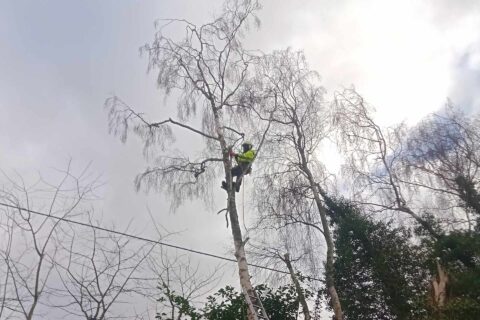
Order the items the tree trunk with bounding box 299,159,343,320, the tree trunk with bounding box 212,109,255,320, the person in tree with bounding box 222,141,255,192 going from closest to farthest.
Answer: the tree trunk with bounding box 212,109,255,320
the person in tree with bounding box 222,141,255,192
the tree trunk with bounding box 299,159,343,320

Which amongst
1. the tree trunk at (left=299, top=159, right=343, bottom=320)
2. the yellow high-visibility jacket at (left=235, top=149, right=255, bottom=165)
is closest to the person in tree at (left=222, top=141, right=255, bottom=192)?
the yellow high-visibility jacket at (left=235, top=149, right=255, bottom=165)

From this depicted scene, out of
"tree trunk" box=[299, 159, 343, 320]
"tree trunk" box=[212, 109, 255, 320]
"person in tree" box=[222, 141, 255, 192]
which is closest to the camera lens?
"tree trunk" box=[212, 109, 255, 320]

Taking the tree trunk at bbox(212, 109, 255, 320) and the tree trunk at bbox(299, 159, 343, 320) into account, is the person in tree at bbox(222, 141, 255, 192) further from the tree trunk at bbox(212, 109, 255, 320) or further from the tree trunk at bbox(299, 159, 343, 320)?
the tree trunk at bbox(299, 159, 343, 320)

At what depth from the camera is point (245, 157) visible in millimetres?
8117

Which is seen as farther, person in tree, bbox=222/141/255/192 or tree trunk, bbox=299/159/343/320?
tree trunk, bbox=299/159/343/320

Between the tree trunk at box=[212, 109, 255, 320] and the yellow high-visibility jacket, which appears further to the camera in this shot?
the yellow high-visibility jacket

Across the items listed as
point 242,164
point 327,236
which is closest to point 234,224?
point 242,164

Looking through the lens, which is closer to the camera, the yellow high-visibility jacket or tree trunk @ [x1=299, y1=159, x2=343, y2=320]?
the yellow high-visibility jacket

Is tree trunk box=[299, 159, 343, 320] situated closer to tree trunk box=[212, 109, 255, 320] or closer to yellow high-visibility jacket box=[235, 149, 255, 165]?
yellow high-visibility jacket box=[235, 149, 255, 165]

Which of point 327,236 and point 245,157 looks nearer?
point 245,157

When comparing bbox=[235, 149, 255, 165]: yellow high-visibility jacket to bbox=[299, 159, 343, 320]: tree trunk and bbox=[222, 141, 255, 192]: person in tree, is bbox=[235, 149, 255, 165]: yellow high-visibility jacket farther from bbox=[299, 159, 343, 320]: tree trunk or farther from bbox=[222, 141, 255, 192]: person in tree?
bbox=[299, 159, 343, 320]: tree trunk

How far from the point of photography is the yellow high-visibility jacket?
8.07 m

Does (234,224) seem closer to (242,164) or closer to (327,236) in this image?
(242,164)

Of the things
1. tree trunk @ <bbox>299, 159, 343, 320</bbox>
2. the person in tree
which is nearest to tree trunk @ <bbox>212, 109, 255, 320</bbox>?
the person in tree
